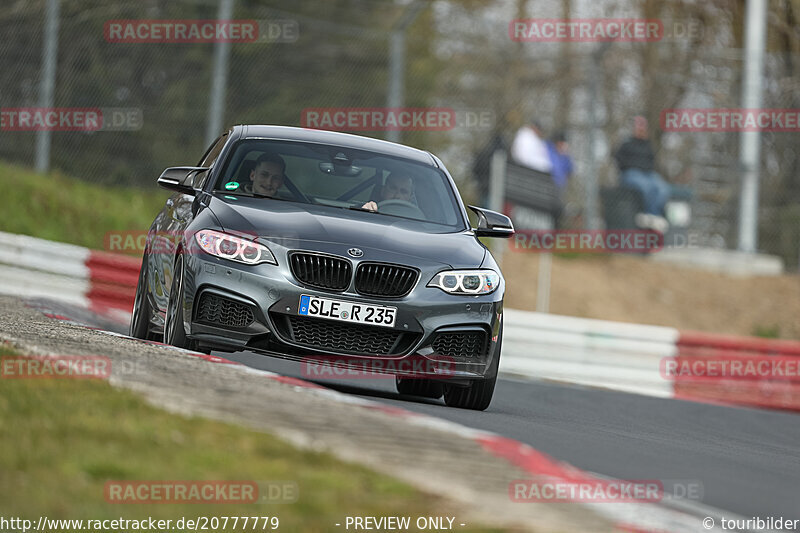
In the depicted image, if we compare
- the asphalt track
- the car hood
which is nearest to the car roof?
the car hood

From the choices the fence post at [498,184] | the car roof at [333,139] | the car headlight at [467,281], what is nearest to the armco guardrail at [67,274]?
the fence post at [498,184]

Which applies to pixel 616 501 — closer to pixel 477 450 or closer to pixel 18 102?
pixel 477 450

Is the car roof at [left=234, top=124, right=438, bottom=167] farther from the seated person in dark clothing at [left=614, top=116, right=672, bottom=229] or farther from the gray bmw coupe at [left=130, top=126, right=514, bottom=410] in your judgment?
the seated person in dark clothing at [left=614, top=116, right=672, bottom=229]

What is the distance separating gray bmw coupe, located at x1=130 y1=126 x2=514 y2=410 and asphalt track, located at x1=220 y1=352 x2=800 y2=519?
1.51 ft

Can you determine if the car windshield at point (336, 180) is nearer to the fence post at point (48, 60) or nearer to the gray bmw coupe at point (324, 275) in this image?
the gray bmw coupe at point (324, 275)

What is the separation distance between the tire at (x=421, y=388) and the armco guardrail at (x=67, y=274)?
6280 millimetres

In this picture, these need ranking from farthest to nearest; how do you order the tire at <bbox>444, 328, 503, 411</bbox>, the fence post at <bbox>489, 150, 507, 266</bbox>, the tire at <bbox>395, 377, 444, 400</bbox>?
the fence post at <bbox>489, 150, 507, 266</bbox> < the tire at <bbox>395, 377, 444, 400</bbox> < the tire at <bbox>444, 328, 503, 411</bbox>

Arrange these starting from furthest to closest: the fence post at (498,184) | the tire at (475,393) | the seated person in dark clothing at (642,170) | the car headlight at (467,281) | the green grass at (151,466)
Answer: the seated person in dark clothing at (642,170)
the fence post at (498,184)
the tire at (475,393)
the car headlight at (467,281)
the green grass at (151,466)

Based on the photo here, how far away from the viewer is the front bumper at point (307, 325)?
832cm

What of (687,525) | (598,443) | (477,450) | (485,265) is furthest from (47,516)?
(485,265)

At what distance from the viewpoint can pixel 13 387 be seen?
21.2 feet

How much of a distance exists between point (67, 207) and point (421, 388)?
10.7 metres

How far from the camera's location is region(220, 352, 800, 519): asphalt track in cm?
682

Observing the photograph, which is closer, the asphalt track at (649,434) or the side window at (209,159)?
the asphalt track at (649,434)
